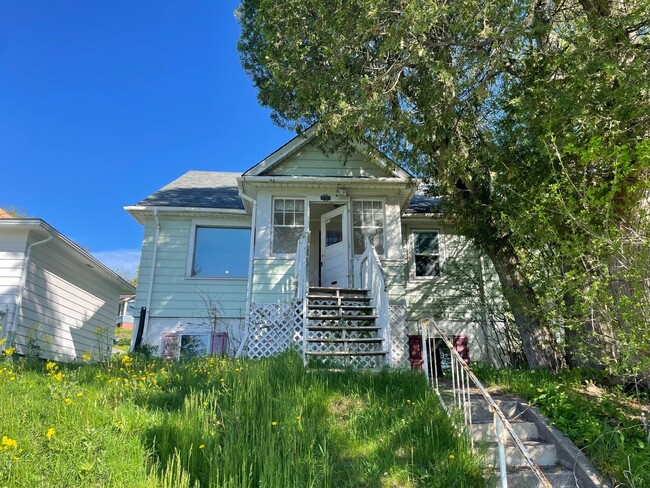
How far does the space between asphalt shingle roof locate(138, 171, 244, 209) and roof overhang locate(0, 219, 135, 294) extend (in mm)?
2019

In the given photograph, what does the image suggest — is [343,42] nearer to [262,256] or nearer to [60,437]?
[262,256]

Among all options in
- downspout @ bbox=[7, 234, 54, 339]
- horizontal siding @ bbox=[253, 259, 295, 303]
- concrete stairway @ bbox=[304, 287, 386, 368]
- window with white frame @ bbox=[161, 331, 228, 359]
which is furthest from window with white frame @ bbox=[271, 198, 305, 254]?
downspout @ bbox=[7, 234, 54, 339]

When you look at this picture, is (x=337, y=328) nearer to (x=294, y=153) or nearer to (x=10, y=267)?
(x=294, y=153)

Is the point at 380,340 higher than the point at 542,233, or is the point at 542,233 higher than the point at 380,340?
the point at 542,233

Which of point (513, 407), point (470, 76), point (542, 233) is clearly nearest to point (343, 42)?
point (470, 76)

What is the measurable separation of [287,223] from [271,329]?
10.9ft

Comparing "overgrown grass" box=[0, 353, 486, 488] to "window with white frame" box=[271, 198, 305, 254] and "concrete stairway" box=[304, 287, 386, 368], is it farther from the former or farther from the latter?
"window with white frame" box=[271, 198, 305, 254]

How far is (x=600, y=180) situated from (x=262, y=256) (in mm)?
6923

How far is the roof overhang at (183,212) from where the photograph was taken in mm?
11414

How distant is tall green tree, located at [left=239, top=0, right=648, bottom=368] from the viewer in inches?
208

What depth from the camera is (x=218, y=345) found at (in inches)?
432

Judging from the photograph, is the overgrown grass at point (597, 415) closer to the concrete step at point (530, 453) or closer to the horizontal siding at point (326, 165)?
the concrete step at point (530, 453)

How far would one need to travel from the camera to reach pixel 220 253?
11.8 m

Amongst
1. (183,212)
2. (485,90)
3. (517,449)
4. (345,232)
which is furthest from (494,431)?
(183,212)
